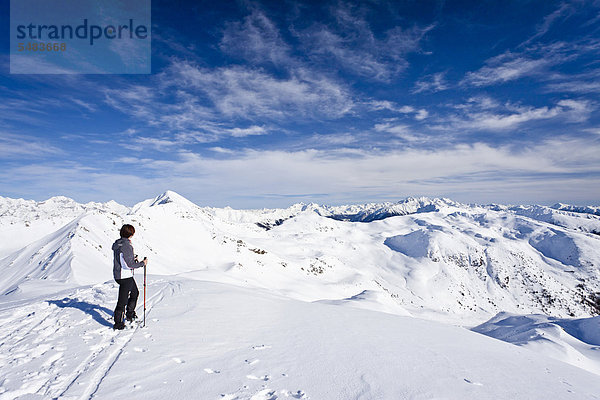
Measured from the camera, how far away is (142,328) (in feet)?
25.7

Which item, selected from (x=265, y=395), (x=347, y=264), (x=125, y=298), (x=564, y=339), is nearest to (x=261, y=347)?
(x=265, y=395)

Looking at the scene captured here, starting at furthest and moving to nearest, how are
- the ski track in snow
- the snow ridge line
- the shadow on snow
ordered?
the shadow on snow < the ski track in snow < the snow ridge line

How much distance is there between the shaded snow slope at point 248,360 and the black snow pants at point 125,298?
47cm

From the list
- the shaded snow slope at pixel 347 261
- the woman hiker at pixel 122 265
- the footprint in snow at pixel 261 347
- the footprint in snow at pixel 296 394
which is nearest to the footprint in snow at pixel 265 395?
the footprint in snow at pixel 296 394

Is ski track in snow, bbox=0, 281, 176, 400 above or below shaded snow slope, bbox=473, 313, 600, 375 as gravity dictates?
above

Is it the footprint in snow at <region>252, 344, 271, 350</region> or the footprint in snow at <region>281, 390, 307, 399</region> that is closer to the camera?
the footprint in snow at <region>281, 390, 307, 399</region>

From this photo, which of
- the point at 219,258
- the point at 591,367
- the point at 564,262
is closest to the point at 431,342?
the point at 591,367

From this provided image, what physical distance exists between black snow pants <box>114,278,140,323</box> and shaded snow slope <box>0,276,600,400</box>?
0.47 meters

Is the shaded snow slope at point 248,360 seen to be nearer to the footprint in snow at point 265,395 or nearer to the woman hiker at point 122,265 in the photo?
the footprint in snow at point 265,395

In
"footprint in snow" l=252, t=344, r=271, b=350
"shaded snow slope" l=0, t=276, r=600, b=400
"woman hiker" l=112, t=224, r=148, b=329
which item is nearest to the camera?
"shaded snow slope" l=0, t=276, r=600, b=400

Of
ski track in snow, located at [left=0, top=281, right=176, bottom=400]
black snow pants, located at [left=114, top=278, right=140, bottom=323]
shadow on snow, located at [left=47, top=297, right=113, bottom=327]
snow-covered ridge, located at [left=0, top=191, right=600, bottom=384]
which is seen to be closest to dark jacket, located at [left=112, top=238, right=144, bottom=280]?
black snow pants, located at [left=114, top=278, right=140, bottom=323]

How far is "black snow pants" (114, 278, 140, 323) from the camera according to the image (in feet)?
25.0

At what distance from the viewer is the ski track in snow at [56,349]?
472 cm

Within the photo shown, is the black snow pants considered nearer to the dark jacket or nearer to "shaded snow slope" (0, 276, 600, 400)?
the dark jacket
